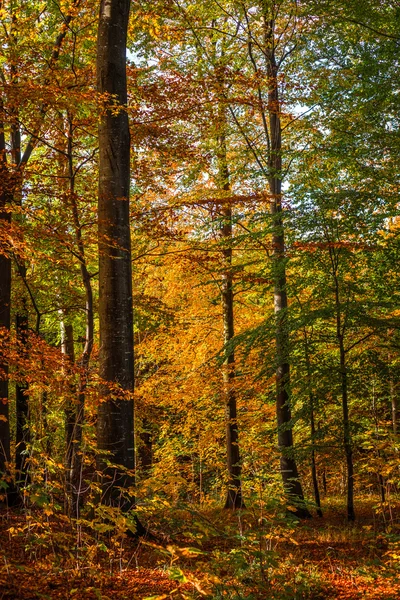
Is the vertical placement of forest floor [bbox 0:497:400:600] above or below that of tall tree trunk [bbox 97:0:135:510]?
below

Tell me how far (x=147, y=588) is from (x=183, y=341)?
401 inches

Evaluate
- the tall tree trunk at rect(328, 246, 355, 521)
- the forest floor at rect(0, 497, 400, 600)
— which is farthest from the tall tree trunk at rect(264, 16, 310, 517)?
the forest floor at rect(0, 497, 400, 600)

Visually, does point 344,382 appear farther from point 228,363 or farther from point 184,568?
point 228,363

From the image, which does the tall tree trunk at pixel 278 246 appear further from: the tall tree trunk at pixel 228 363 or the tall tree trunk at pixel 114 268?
the tall tree trunk at pixel 114 268

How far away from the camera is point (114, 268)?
20.6ft

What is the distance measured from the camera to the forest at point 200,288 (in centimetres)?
452

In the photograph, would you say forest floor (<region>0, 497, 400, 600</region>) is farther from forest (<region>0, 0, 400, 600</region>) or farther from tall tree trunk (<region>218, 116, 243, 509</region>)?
tall tree trunk (<region>218, 116, 243, 509</region>)

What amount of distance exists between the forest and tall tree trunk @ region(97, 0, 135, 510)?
0.09ft

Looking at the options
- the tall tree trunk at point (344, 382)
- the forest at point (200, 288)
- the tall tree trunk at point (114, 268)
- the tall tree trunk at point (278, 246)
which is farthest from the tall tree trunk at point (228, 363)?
the tall tree trunk at point (114, 268)

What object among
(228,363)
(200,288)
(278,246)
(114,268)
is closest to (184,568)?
(114,268)

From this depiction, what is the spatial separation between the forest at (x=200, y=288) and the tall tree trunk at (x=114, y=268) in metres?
0.03

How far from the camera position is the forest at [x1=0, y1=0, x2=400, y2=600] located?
14.8 ft

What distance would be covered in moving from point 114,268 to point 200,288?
7.57 m

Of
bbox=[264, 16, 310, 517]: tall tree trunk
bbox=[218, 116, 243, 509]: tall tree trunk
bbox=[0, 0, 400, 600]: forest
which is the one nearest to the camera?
bbox=[0, 0, 400, 600]: forest
